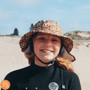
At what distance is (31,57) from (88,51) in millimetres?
20838

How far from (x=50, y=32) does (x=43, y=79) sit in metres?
0.58

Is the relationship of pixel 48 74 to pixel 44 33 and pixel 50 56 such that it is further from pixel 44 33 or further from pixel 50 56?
pixel 44 33

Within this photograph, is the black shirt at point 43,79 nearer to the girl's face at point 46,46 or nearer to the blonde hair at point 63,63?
the blonde hair at point 63,63

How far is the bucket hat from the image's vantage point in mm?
2656

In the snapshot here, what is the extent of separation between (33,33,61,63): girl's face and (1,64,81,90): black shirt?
0.19 metres

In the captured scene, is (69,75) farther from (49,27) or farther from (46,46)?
(49,27)

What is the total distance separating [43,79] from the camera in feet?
8.87

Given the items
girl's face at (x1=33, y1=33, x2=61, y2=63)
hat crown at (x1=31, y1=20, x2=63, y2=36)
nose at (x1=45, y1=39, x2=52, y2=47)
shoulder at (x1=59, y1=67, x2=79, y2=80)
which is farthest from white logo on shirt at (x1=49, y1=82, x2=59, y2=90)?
hat crown at (x1=31, y1=20, x2=63, y2=36)

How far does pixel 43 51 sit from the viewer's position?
2633mm

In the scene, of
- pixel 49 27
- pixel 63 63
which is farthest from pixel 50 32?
pixel 63 63

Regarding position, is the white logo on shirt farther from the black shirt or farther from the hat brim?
the hat brim

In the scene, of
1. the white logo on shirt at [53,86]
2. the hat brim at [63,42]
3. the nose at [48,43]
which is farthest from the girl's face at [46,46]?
the white logo on shirt at [53,86]

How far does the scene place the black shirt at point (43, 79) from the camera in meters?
2.61

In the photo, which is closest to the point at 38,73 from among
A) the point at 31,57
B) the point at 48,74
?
the point at 48,74
